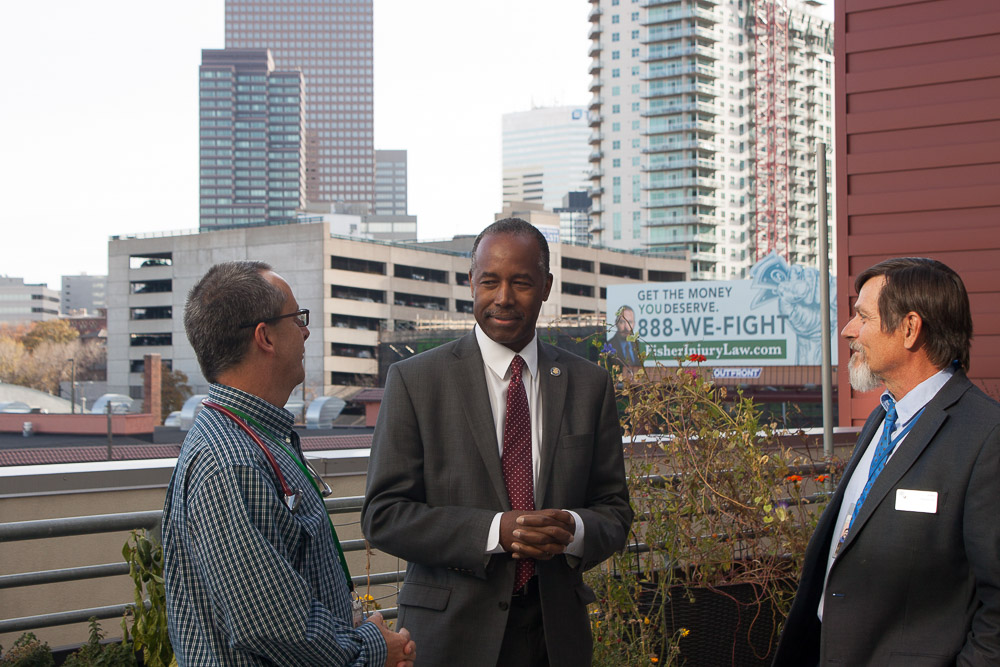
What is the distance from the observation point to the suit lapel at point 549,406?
2154 millimetres

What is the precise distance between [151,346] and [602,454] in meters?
89.9

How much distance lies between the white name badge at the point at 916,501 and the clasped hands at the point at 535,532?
0.75 m

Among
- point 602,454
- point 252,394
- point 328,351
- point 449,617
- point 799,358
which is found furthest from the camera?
point 328,351

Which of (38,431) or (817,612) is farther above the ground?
(817,612)

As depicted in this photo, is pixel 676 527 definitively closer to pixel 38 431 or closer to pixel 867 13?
pixel 867 13

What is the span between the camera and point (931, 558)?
2.04m

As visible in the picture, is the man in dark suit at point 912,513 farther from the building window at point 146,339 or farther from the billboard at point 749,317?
the building window at point 146,339

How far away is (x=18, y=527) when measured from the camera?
280 centimetres

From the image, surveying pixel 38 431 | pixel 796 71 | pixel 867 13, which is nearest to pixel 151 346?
pixel 38 431

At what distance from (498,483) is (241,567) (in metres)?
0.74

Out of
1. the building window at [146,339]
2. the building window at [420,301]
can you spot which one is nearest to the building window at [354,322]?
the building window at [420,301]

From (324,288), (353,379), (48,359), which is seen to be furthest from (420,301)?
(48,359)

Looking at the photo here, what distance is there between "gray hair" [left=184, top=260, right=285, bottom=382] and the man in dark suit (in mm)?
1441

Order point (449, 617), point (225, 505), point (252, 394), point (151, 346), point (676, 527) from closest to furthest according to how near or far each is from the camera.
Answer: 1. point (225, 505)
2. point (252, 394)
3. point (449, 617)
4. point (676, 527)
5. point (151, 346)
